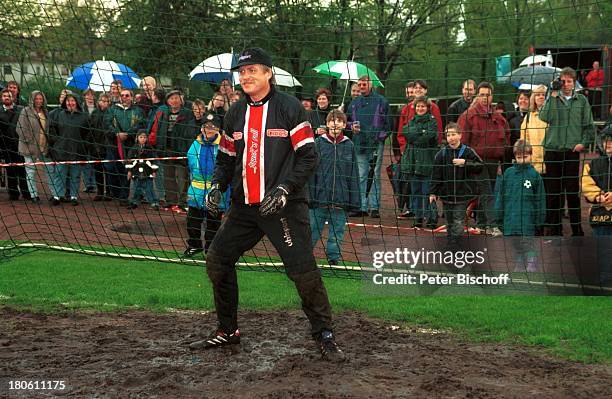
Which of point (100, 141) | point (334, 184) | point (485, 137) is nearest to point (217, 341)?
point (334, 184)

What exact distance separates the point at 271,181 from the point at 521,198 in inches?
163

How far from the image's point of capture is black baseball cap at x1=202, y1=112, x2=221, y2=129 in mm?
9234

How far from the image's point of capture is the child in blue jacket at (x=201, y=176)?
9227 mm

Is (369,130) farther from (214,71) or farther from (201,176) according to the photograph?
(201,176)

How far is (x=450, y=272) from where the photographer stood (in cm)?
793

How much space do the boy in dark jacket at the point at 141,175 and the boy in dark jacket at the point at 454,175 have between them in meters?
4.65

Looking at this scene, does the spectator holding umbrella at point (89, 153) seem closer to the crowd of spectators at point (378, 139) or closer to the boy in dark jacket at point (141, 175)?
the crowd of spectators at point (378, 139)

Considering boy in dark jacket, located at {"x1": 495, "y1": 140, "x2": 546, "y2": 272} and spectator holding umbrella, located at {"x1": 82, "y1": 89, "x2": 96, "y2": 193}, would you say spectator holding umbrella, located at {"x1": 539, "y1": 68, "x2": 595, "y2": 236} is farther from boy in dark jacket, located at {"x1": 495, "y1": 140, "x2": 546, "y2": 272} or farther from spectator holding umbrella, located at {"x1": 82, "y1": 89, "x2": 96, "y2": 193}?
spectator holding umbrella, located at {"x1": 82, "y1": 89, "x2": 96, "y2": 193}

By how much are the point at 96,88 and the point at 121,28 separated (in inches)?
236

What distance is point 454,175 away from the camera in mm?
9055

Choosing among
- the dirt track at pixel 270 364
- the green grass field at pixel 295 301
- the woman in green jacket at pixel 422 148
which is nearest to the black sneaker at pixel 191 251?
the green grass field at pixel 295 301

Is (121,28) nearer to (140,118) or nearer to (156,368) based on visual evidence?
(140,118)

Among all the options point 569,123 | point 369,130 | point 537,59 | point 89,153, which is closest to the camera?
point 569,123

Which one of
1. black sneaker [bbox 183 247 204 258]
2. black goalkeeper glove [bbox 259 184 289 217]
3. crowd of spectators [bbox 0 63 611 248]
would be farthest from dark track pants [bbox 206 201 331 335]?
crowd of spectators [bbox 0 63 611 248]
